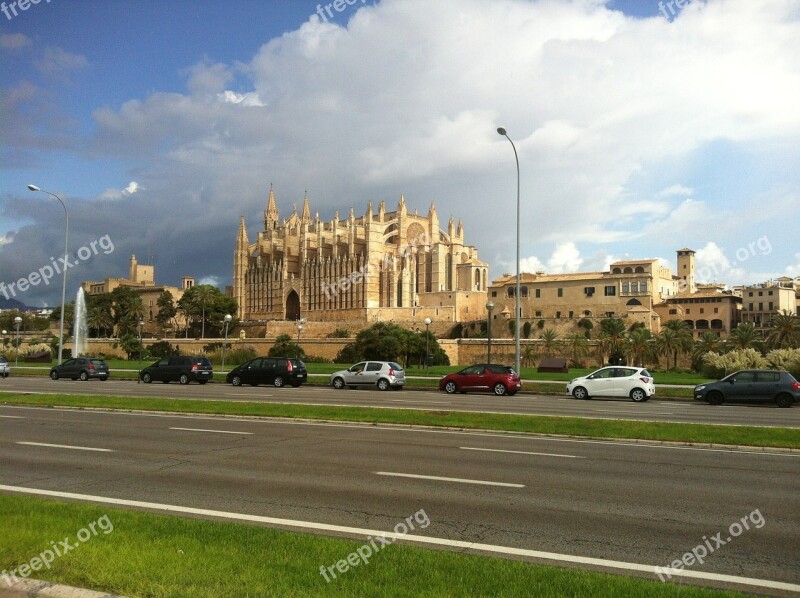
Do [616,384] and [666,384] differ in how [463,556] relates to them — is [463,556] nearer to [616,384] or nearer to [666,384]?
[616,384]

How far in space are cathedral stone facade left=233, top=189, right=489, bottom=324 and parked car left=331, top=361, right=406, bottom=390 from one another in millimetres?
60628

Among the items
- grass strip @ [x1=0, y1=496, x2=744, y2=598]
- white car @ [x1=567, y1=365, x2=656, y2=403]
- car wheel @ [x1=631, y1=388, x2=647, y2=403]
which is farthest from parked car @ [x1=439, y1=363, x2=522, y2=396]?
grass strip @ [x1=0, y1=496, x2=744, y2=598]

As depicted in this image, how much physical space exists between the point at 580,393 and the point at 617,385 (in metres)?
1.52

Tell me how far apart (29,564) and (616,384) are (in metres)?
24.2

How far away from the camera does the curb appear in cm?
523

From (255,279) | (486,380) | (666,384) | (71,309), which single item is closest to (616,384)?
(486,380)

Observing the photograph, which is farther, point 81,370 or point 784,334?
point 784,334

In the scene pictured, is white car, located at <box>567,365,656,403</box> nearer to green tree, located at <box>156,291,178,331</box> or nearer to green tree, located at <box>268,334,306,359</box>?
green tree, located at <box>268,334,306,359</box>

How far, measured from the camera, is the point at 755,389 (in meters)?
25.0

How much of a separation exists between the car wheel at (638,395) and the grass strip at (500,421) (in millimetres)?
10915

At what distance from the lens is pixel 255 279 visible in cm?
12412

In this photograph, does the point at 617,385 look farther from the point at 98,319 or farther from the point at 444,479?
the point at 98,319

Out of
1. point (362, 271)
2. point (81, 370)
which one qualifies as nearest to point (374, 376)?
point (81, 370)

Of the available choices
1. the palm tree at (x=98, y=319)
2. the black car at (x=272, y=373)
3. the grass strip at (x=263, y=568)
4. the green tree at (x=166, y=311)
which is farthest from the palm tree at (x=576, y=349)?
the palm tree at (x=98, y=319)
